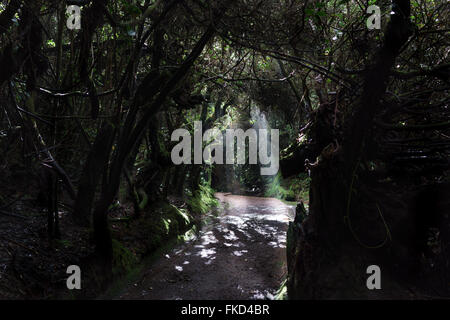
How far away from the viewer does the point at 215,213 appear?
14242 millimetres

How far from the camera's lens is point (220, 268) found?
256 inches

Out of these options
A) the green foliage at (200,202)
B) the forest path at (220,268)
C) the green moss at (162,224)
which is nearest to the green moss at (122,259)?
the forest path at (220,268)

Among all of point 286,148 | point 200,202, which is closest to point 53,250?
point 286,148

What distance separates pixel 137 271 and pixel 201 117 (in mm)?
8537

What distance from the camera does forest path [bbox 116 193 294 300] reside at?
5184 mm

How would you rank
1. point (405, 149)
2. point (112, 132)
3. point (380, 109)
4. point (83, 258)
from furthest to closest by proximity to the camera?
point (112, 132), point (83, 258), point (405, 149), point (380, 109)

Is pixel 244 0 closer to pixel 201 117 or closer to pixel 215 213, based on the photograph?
pixel 201 117

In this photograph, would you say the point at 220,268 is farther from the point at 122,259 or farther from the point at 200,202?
the point at 200,202

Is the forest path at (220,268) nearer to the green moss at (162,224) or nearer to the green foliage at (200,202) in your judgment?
the green moss at (162,224)

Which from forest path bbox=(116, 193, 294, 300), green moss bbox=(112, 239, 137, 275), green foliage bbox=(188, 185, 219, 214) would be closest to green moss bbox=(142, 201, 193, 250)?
forest path bbox=(116, 193, 294, 300)

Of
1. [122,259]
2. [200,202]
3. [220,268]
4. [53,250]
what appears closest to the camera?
[53,250]

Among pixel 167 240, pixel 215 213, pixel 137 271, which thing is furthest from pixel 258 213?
pixel 137 271

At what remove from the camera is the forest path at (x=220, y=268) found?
5184 millimetres

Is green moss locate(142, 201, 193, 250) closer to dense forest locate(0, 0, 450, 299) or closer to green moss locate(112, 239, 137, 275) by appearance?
dense forest locate(0, 0, 450, 299)
